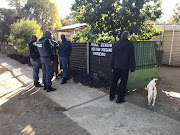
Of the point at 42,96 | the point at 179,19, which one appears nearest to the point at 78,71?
the point at 42,96

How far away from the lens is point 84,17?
6543mm

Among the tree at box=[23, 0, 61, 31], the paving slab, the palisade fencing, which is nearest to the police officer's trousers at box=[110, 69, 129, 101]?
the paving slab

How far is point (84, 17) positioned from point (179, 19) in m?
34.3

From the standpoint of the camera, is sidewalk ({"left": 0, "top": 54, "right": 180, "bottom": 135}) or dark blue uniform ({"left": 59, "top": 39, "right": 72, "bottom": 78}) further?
dark blue uniform ({"left": 59, "top": 39, "right": 72, "bottom": 78})

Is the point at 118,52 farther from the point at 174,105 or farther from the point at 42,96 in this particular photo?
the point at 42,96

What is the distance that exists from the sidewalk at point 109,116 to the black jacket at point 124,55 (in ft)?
3.33

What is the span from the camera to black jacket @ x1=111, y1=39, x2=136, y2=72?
140 inches

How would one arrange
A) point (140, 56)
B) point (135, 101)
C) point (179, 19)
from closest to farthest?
point (135, 101)
point (140, 56)
point (179, 19)

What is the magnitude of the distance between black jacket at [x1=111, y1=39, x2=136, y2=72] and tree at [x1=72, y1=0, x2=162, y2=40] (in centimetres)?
262

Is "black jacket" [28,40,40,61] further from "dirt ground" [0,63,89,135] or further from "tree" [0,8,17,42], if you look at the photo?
"tree" [0,8,17,42]

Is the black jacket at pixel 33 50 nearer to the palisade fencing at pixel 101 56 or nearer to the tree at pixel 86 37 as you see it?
the palisade fencing at pixel 101 56

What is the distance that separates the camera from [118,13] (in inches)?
229

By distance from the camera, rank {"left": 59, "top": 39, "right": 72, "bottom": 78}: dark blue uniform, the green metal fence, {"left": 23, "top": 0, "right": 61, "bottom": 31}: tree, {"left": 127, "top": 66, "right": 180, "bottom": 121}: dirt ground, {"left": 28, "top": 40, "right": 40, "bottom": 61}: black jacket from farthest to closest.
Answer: {"left": 23, "top": 0, "right": 61, "bottom": 31}: tree → {"left": 59, "top": 39, "right": 72, "bottom": 78}: dark blue uniform → {"left": 28, "top": 40, "right": 40, "bottom": 61}: black jacket → the green metal fence → {"left": 127, "top": 66, "right": 180, "bottom": 121}: dirt ground

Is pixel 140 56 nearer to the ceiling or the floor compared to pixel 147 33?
nearer to the floor
